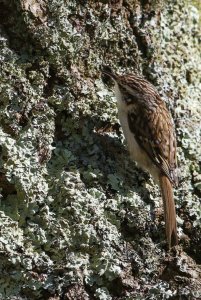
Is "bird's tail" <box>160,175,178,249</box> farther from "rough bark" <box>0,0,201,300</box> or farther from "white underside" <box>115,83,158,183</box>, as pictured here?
"white underside" <box>115,83,158,183</box>

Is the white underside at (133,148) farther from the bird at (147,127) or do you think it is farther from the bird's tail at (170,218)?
the bird's tail at (170,218)

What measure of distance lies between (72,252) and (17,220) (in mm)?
220

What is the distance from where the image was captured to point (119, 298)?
2.28 metres

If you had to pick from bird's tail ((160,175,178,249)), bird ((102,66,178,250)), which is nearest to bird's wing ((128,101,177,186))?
bird ((102,66,178,250))

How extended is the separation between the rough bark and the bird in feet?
0.15

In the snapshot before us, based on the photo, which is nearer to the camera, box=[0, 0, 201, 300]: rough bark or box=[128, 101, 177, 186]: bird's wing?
box=[0, 0, 201, 300]: rough bark

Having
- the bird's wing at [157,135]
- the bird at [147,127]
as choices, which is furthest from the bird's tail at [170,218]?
the bird's wing at [157,135]

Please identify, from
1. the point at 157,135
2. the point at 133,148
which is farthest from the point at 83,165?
the point at 157,135

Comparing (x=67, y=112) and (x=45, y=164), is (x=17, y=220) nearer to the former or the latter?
(x=45, y=164)

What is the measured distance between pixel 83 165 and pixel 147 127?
22.3 inches

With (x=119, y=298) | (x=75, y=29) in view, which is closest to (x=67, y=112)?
(x=75, y=29)

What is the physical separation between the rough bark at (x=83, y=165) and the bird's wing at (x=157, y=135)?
6cm

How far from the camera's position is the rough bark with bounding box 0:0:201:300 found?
225cm

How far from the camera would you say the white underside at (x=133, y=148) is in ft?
8.93
